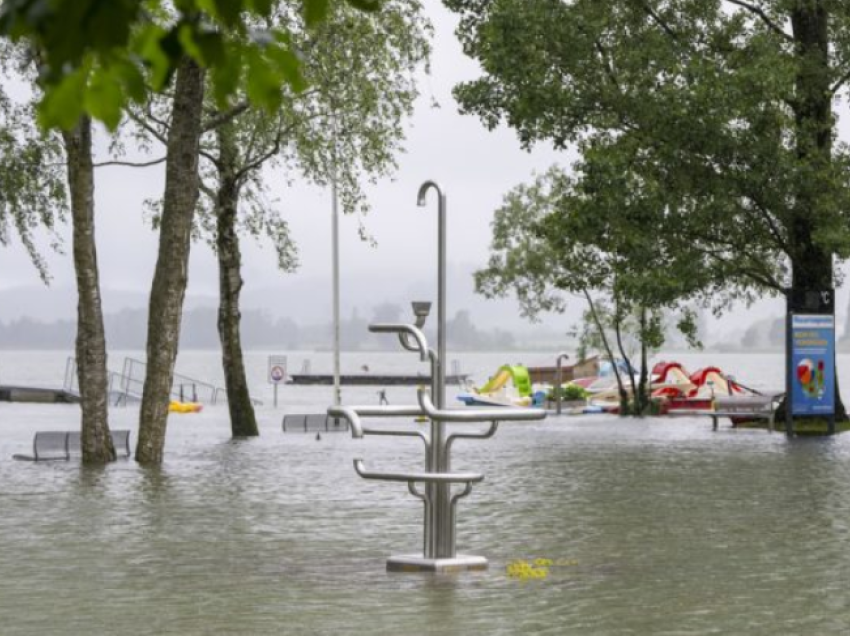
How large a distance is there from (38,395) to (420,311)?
58099 millimetres

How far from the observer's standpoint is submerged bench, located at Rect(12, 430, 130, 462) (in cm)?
2884

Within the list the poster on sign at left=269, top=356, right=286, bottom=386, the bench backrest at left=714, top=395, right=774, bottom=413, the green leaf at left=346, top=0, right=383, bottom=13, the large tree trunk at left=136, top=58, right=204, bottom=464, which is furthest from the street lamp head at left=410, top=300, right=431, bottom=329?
the poster on sign at left=269, top=356, right=286, bottom=386

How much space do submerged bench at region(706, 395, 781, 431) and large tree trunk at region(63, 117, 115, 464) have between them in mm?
17379

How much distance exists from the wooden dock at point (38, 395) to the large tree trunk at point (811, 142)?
3471 cm

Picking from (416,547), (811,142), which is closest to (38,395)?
(811,142)

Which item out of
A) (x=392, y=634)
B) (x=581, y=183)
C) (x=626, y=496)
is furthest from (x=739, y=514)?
(x=581, y=183)

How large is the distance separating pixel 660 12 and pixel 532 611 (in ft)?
95.5

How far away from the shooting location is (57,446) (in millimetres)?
29094

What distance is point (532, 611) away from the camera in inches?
425

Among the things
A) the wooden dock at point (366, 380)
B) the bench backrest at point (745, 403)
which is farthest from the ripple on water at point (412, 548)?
the wooden dock at point (366, 380)

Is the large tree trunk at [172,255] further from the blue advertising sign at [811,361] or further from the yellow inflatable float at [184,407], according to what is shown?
the yellow inflatable float at [184,407]

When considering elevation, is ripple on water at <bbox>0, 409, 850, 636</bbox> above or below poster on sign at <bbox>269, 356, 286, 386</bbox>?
below

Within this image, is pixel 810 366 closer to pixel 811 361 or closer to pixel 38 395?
pixel 811 361

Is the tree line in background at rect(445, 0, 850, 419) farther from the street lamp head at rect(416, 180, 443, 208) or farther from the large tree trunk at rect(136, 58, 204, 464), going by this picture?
the street lamp head at rect(416, 180, 443, 208)
